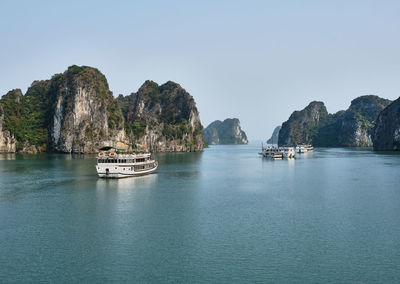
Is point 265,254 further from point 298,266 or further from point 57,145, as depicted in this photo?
point 57,145

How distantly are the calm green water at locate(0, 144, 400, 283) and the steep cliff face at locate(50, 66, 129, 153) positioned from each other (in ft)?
418

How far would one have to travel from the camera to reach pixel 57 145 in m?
194

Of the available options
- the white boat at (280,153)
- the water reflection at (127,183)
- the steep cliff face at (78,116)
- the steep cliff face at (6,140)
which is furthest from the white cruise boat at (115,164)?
the steep cliff face at (6,140)

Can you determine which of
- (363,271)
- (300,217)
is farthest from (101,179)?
(363,271)

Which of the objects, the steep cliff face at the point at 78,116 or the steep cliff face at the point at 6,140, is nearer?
the steep cliff face at the point at 6,140

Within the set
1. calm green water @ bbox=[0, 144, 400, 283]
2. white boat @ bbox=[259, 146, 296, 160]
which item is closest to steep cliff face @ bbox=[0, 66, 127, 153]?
white boat @ bbox=[259, 146, 296, 160]

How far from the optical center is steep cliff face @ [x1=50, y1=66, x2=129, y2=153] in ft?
625

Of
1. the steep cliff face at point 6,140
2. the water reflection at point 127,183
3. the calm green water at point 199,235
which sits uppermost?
the steep cliff face at point 6,140

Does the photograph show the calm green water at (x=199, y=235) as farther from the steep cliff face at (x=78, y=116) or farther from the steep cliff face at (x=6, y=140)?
the steep cliff face at (x=6, y=140)

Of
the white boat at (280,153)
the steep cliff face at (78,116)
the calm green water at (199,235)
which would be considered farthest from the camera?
the steep cliff face at (78,116)

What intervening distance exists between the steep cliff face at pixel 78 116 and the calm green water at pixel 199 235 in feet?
418

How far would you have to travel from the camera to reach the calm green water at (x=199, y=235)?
27.2 metres

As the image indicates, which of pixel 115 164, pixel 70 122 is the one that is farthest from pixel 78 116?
pixel 115 164

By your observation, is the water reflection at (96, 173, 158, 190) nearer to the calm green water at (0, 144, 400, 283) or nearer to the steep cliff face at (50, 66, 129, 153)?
the calm green water at (0, 144, 400, 283)
